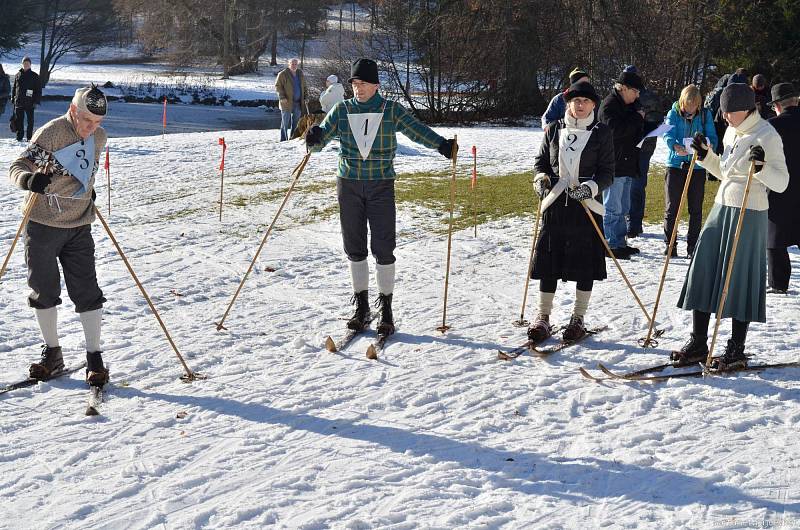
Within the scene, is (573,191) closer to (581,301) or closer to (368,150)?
(581,301)

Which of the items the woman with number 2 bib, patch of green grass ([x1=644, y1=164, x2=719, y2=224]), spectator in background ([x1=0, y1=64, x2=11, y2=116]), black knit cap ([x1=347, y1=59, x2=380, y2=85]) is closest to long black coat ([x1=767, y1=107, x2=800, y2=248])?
the woman with number 2 bib

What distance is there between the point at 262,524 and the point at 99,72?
4243cm

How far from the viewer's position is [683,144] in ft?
27.4

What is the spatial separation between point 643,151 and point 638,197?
2.04 ft

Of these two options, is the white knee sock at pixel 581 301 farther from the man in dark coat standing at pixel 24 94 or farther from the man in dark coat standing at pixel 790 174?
the man in dark coat standing at pixel 24 94

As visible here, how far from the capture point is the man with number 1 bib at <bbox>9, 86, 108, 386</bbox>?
520 cm

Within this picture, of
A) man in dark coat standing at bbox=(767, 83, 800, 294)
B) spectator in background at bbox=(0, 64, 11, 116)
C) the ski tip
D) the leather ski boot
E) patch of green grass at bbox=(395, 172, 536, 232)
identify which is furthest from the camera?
spectator in background at bbox=(0, 64, 11, 116)

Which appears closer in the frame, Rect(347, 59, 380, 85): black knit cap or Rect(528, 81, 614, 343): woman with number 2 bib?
Rect(528, 81, 614, 343): woman with number 2 bib

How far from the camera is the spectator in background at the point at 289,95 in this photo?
712 inches

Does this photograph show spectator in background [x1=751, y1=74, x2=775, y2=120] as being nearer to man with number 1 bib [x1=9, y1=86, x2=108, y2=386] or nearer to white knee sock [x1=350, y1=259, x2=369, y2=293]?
white knee sock [x1=350, y1=259, x2=369, y2=293]

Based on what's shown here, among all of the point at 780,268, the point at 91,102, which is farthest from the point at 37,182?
the point at 780,268

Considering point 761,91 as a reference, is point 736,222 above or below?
below

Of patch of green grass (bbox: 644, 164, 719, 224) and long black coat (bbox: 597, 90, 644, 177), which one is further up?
long black coat (bbox: 597, 90, 644, 177)

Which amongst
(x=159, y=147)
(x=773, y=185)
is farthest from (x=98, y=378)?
(x=159, y=147)
